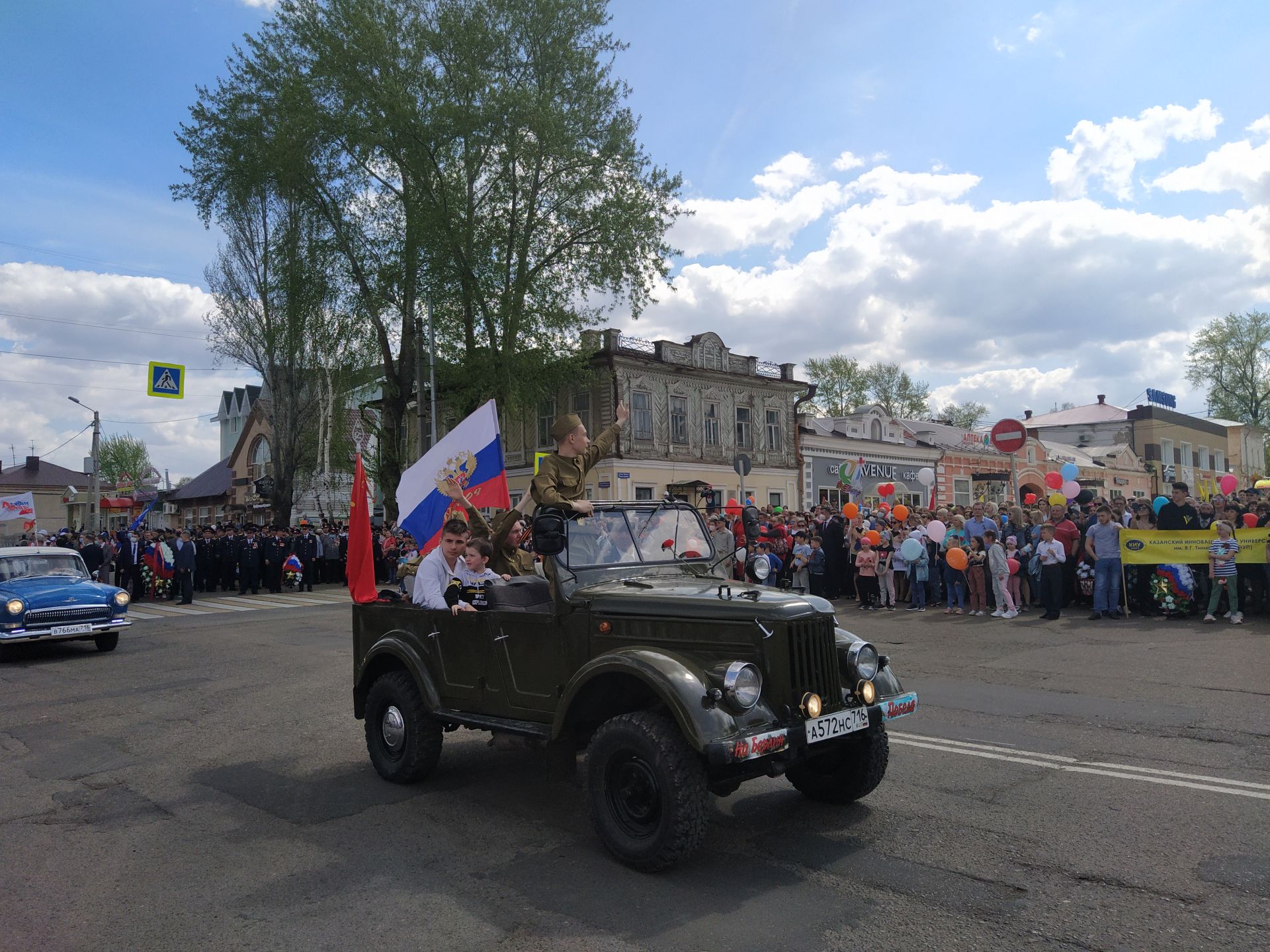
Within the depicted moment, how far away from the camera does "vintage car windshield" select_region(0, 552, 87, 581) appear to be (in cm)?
1388

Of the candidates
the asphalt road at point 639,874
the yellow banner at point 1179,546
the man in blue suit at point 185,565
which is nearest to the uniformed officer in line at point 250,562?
the man in blue suit at point 185,565

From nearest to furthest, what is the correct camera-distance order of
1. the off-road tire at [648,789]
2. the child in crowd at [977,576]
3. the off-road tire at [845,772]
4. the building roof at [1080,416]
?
the off-road tire at [648,789], the off-road tire at [845,772], the child in crowd at [977,576], the building roof at [1080,416]

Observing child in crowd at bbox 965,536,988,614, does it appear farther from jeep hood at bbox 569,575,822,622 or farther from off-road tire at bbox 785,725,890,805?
jeep hood at bbox 569,575,822,622

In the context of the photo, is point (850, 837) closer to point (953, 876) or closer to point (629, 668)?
point (953, 876)

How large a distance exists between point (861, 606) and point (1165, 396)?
59795 millimetres

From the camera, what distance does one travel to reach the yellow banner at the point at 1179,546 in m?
13.0

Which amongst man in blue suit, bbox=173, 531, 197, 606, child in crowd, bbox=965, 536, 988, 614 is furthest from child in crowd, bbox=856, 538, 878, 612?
man in blue suit, bbox=173, 531, 197, 606

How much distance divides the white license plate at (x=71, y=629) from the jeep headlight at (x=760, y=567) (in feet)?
39.4

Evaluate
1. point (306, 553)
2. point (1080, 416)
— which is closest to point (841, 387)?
point (1080, 416)

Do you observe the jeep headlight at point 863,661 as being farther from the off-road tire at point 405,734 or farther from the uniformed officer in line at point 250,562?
the uniformed officer in line at point 250,562

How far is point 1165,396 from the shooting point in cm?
6525

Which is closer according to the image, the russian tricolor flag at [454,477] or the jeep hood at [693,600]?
the jeep hood at [693,600]

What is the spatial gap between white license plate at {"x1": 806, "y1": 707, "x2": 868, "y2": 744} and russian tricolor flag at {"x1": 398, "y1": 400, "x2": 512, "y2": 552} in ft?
11.6

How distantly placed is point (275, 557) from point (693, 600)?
921 inches
